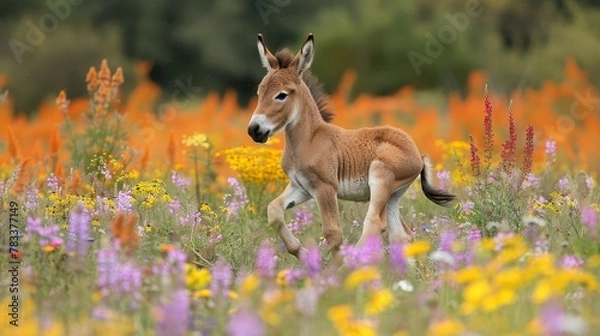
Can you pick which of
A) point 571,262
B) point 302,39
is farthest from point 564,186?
point 302,39

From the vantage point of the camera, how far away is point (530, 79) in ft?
94.1

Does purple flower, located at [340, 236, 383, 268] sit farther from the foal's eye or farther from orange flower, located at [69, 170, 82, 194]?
orange flower, located at [69, 170, 82, 194]

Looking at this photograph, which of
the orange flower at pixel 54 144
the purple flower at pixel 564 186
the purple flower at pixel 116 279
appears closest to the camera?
the purple flower at pixel 116 279

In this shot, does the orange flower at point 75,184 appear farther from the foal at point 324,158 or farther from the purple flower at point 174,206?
the foal at point 324,158

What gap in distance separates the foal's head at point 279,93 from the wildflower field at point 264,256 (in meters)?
0.79

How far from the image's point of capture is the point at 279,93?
28.8 ft

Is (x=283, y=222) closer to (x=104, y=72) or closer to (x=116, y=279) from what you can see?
(x=116, y=279)

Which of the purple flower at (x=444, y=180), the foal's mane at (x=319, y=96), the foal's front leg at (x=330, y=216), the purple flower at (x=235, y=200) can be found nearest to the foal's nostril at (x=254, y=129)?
the foal's front leg at (x=330, y=216)

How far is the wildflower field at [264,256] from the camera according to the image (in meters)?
5.02

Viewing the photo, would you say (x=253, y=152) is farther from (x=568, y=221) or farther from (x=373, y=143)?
(x=568, y=221)

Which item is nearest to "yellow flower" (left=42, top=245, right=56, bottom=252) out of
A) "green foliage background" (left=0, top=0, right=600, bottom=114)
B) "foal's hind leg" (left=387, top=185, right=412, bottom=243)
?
"foal's hind leg" (left=387, top=185, right=412, bottom=243)

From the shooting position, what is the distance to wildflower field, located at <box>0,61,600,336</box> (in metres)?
5.02

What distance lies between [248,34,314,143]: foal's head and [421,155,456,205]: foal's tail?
1.15 m

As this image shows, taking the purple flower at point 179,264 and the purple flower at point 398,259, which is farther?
the purple flower at point 398,259
